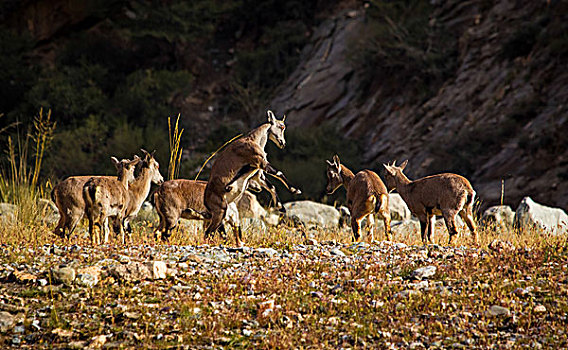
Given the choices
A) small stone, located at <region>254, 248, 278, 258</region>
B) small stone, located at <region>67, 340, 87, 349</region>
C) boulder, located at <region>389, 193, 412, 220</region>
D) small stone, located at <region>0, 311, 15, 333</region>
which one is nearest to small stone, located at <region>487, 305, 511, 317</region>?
small stone, located at <region>254, 248, 278, 258</region>

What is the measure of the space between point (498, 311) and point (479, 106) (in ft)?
62.5

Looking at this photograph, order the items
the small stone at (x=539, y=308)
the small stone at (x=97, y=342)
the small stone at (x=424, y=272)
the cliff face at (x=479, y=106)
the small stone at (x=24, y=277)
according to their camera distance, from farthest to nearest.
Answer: the cliff face at (x=479, y=106) → the small stone at (x=424, y=272) → the small stone at (x=24, y=277) → the small stone at (x=539, y=308) → the small stone at (x=97, y=342)

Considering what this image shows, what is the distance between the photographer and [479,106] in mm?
24000

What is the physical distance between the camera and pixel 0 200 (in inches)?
656

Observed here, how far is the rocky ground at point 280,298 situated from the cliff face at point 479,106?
1215 cm

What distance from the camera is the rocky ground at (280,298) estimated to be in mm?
5699

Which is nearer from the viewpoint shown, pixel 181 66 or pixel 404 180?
pixel 404 180

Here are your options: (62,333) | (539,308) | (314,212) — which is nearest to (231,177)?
(62,333)

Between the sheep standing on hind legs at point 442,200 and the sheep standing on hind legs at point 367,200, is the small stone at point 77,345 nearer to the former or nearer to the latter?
the sheep standing on hind legs at point 367,200

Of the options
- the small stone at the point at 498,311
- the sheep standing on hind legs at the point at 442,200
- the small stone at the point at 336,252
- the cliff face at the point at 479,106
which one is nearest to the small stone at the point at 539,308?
the small stone at the point at 498,311

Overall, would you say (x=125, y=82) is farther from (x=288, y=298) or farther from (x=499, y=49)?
(x=288, y=298)

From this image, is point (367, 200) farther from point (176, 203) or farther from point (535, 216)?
point (535, 216)

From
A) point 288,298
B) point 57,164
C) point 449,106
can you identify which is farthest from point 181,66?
point 288,298

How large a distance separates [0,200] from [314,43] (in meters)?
22.4
